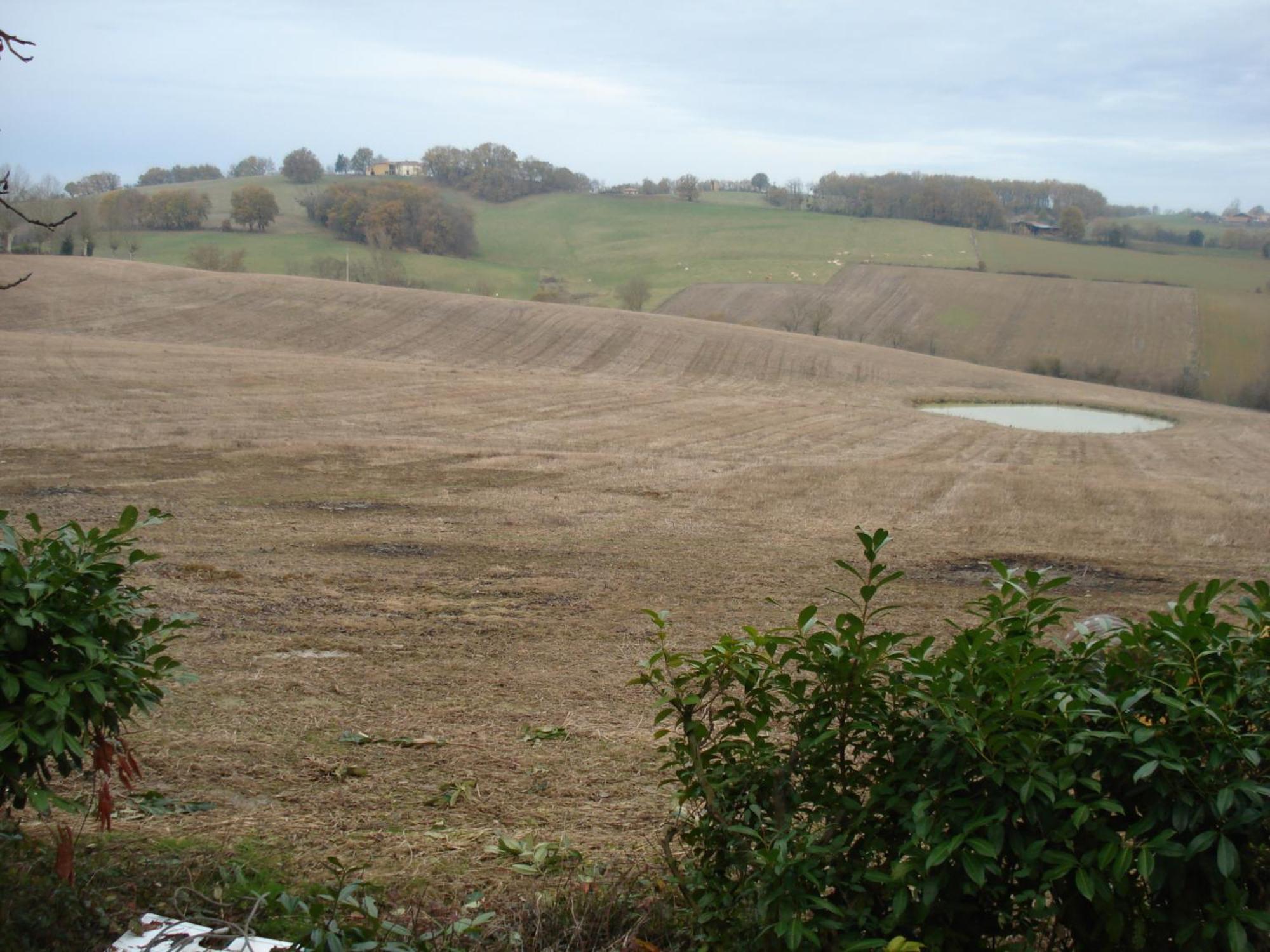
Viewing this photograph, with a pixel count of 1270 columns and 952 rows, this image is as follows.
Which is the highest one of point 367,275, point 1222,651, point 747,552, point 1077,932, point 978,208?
point 978,208

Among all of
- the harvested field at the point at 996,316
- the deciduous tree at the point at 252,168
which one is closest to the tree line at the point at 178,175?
the deciduous tree at the point at 252,168

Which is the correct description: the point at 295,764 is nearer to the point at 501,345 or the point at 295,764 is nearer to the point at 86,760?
the point at 86,760

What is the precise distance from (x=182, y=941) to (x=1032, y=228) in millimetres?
112827

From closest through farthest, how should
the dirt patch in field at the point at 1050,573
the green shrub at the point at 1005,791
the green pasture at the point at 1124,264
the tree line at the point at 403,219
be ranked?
the green shrub at the point at 1005,791 → the dirt patch in field at the point at 1050,573 → the green pasture at the point at 1124,264 → the tree line at the point at 403,219

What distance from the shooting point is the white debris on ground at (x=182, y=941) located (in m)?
3.59

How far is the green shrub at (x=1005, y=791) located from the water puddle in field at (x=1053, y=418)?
124 feet

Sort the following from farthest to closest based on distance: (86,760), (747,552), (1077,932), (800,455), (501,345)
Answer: (501,345) → (800,455) → (747,552) → (86,760) → (1077,932)

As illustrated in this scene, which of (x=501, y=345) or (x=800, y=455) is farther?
(x=501, y=345)

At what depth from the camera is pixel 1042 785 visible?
2918mm

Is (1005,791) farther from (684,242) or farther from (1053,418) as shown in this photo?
(684,242)

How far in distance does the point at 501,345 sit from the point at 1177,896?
46.0m

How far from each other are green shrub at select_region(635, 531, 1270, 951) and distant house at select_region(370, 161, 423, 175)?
468ft

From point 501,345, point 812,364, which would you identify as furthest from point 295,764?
point 812,364

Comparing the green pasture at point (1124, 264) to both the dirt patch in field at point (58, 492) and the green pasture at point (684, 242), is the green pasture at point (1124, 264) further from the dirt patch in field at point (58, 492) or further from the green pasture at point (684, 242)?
the dirt patch in field at point (58, 492)
